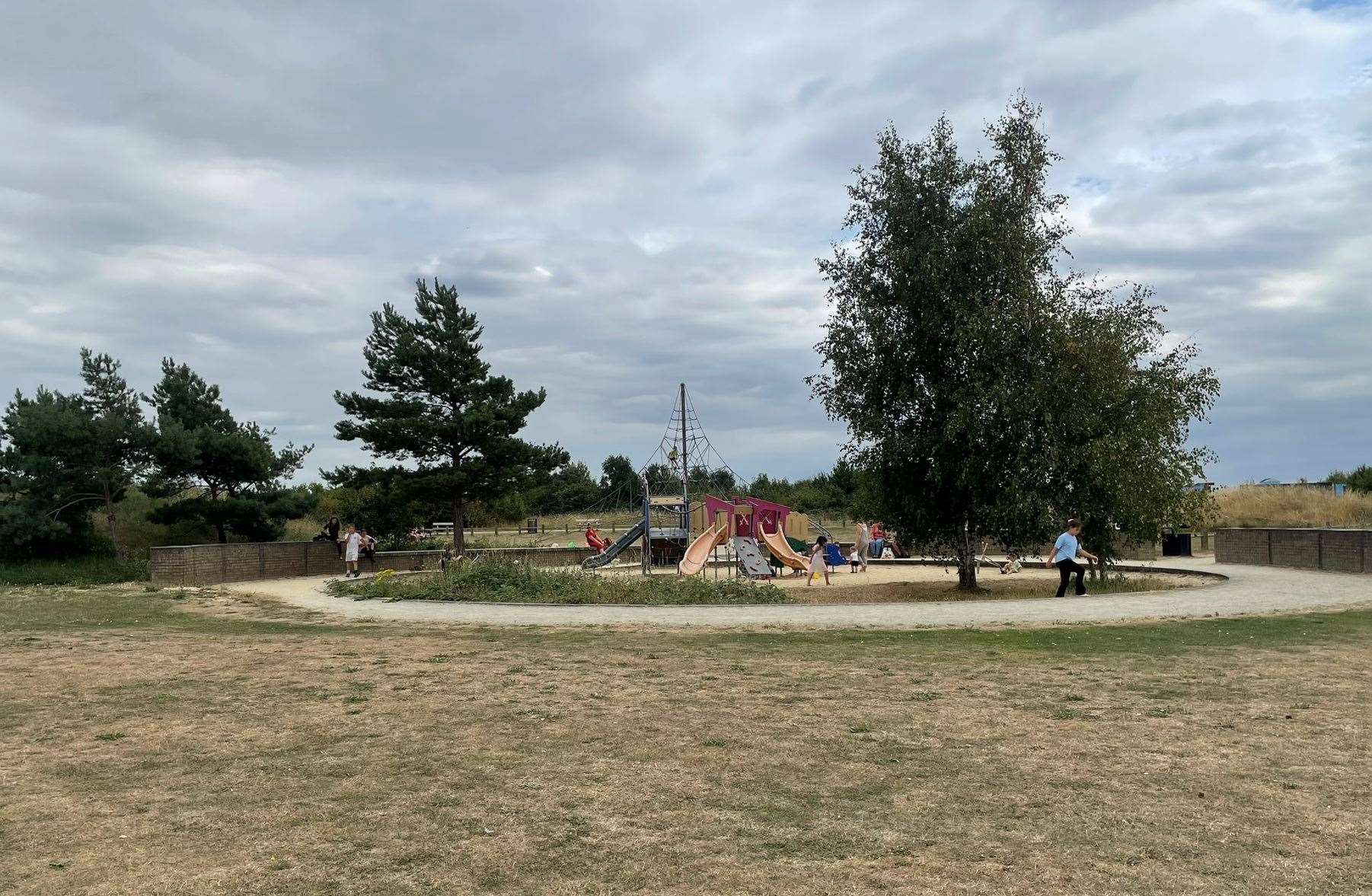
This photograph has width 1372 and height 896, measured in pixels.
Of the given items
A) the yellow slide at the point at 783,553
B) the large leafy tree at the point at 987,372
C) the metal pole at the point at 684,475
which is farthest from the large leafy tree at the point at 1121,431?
the metal pole at the point at 684,475

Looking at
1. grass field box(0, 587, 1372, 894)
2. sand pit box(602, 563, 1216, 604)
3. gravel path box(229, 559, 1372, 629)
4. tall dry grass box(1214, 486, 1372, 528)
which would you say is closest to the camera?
grass field box(0, 587, 1372, 894)

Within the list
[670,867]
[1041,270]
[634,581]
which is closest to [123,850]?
[670,867]

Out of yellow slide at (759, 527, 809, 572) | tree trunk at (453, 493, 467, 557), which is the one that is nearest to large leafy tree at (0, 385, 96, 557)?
tree trunk at (453, 493, 467, 557)

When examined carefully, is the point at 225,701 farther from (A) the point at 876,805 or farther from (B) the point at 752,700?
(A) the point at 876,805

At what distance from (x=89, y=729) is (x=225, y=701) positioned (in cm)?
125

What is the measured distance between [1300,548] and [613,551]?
18.0m

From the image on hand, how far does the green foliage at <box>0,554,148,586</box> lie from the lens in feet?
93.7

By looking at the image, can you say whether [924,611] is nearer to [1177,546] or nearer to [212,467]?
[1177,546]

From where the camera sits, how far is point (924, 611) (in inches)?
645

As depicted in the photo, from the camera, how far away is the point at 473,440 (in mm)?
35219

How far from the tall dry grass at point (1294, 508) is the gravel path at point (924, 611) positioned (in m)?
21.1

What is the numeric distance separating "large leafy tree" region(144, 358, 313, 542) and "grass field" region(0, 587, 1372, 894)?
22047 millimetres

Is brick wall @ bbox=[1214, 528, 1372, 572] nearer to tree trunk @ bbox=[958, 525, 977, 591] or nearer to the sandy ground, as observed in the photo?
the sandy ground

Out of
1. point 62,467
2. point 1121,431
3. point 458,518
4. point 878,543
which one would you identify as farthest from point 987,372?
point 62,467
